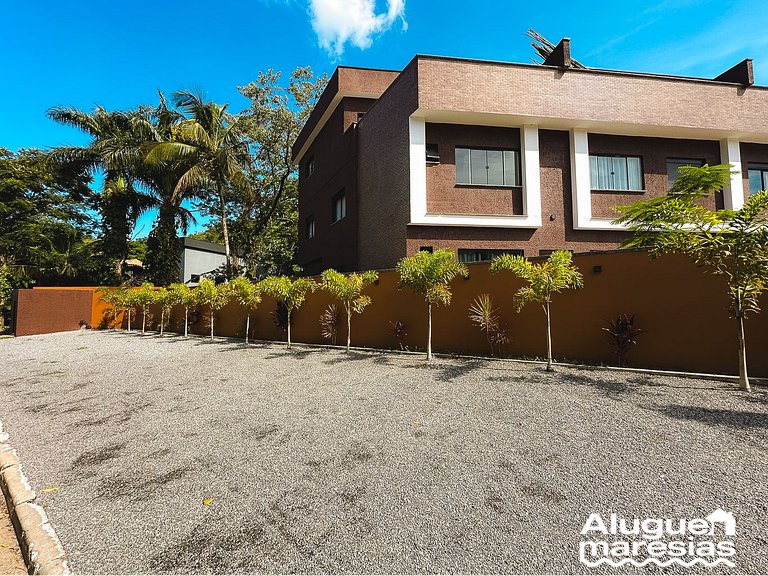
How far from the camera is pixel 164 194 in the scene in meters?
19.2

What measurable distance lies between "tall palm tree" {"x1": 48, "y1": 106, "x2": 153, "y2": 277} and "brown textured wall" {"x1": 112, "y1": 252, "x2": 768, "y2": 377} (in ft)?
57.9

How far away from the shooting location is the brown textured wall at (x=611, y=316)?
613cm

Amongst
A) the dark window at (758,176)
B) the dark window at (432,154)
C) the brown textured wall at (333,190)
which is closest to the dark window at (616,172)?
the dark window at (758,176)

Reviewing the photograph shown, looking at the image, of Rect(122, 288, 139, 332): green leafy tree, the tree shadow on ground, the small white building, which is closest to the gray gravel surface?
the tree shadow on ground

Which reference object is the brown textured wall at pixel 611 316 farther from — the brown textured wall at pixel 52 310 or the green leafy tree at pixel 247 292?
the brown textured wall at pixel 52 310

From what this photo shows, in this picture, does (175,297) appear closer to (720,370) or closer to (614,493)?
(614,493)

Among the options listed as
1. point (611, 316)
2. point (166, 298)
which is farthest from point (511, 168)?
point (166, 298)

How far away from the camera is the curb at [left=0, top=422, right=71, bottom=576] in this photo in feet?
7.11

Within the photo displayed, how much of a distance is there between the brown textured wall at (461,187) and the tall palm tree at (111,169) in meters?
16.6

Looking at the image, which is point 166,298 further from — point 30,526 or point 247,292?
point 30,526

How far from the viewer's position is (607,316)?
23.1 feet

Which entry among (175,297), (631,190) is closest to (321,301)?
(175,297)

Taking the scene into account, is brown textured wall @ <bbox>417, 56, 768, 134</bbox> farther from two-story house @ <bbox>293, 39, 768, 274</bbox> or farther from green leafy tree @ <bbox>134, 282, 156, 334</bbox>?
green leafy tree @ <bbox>134, 282, 156, 334</bbox>

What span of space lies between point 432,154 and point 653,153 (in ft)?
26.2
